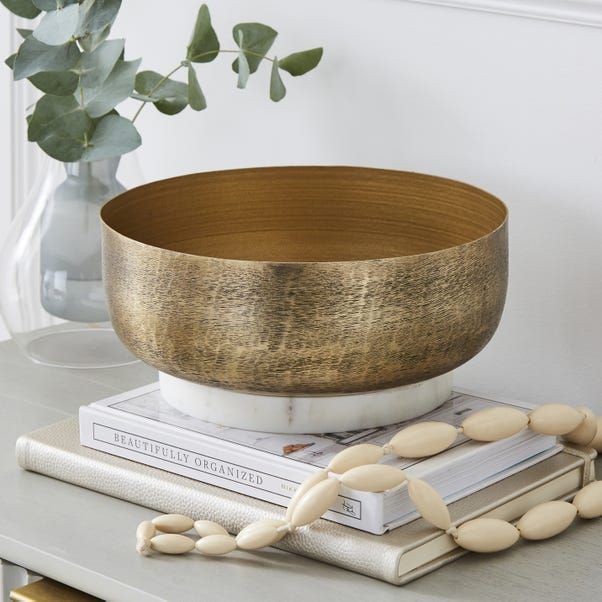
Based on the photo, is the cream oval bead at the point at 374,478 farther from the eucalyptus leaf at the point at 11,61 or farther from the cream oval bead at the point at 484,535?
the eucalyptus leaf at the point at 11,61

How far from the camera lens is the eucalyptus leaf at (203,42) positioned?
41.3 inches

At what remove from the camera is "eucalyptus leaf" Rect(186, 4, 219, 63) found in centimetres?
105

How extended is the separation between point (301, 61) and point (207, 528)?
49 centimetres

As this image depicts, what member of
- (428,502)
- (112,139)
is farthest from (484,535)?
(112,139)

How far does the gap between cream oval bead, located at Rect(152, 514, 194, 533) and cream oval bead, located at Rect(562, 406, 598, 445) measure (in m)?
0.29

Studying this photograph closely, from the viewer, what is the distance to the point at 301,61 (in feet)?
3.50

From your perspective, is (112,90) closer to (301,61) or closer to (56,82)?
(56,82)

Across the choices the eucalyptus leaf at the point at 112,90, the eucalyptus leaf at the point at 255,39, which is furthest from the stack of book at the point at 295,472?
the eucalyptus leaf at the point at 255,39

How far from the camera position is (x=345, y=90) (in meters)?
1.09

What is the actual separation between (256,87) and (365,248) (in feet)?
0.82

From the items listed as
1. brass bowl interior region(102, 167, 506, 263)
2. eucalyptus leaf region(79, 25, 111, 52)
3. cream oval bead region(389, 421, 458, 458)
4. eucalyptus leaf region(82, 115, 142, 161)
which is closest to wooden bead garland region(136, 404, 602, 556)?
cream oval bead region(389, 421, 458, 458)

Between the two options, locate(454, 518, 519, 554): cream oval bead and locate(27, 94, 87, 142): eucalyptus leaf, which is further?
locate(27, 94, 87, 142): eucalyptus leaf

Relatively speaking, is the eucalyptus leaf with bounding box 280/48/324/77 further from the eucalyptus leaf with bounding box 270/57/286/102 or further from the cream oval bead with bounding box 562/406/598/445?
the cream oval bead with bounding box 562/406/598/445

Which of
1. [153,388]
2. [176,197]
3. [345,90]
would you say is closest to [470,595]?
[153,388]
